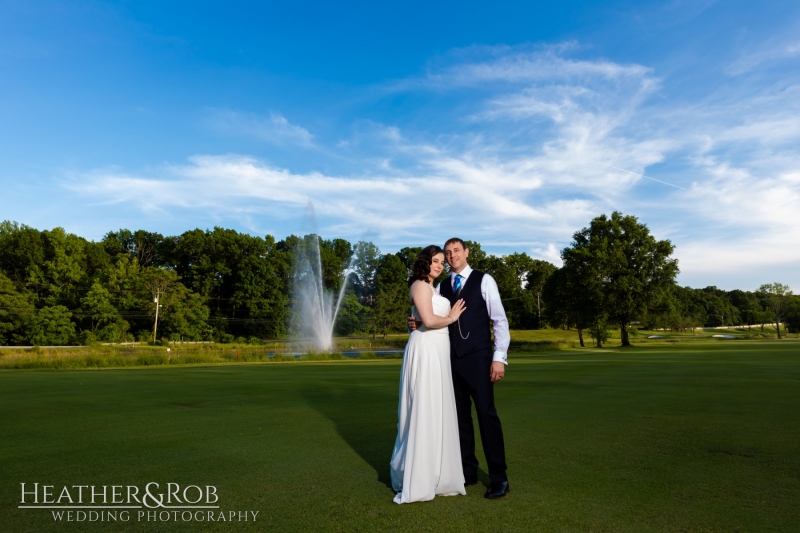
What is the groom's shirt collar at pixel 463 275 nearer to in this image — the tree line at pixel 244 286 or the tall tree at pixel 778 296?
the tree line at pixel 244 286

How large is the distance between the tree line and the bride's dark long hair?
44176mm

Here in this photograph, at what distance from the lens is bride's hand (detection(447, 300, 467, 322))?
193 inches

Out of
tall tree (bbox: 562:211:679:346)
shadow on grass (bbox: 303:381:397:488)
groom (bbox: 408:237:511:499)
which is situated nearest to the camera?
groom (bbox: 408:237:511:499)

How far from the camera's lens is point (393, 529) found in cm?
380

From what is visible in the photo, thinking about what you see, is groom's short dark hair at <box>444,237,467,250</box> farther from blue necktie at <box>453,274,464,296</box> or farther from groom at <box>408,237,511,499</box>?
blue necktie at <box>453,274,464,296</box>

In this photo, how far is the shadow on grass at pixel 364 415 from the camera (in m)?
6.16

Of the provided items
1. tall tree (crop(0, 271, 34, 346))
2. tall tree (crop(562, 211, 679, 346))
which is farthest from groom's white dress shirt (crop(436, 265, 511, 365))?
tall tree (crop(0, 271, 34, 346))

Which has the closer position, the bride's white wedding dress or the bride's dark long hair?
the bride's white wedding dress

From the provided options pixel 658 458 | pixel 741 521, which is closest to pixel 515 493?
pixel 741 521

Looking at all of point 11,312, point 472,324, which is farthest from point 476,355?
point 11,312

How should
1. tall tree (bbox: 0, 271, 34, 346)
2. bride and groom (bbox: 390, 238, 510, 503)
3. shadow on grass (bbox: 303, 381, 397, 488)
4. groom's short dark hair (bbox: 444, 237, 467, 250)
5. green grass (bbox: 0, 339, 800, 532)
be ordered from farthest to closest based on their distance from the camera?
1. tall tree (bbox: 0, 271, 34, 346)
2. shadow on grass (bbox: 303, 381, 397, 488)
3. groom's short dark hair (bbox: 444, 237, 467, 250)
4. bride and groom (bbox: 390, 238, 510, 503)
5. green grass (bbox: 0, 339, 800, 532)

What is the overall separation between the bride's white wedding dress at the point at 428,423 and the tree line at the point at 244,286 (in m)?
44.3

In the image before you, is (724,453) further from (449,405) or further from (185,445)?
(185,445)

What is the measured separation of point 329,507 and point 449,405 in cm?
138
